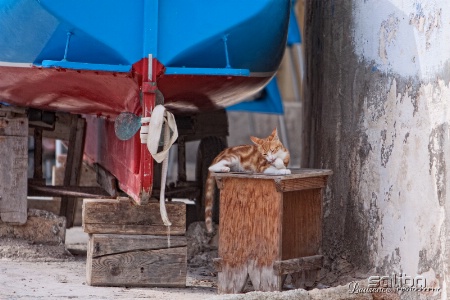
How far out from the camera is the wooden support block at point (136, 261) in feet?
16.4

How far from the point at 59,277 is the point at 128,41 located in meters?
1.52

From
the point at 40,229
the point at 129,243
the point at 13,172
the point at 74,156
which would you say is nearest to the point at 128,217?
the point at 129,243

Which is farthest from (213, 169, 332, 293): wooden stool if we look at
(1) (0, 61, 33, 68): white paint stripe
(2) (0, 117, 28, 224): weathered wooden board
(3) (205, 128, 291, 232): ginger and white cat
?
(2) (0, 117, 28, 224): weathered wooden board

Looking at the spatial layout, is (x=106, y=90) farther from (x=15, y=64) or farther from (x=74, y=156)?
(x=74, y=156)

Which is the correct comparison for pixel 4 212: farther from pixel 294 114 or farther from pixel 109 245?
pixel 294 114

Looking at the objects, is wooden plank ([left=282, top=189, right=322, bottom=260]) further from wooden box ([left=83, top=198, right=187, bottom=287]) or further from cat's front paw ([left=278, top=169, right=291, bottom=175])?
wooden box ([left=83, top=198, right=187, bottom=287])

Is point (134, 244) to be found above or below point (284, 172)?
below

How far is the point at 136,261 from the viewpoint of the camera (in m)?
5.03

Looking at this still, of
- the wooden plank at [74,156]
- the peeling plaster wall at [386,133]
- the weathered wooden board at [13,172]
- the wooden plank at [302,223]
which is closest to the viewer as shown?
the peeling plaster wall at [386,133]

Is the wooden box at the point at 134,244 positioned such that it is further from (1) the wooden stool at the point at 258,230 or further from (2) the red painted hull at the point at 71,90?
(2) the red painted hull at the point at 71,90

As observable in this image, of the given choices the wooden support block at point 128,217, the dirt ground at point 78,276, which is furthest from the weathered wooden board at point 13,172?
the wooden support block at point 128,217

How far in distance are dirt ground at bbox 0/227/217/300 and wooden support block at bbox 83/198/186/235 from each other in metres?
0.33

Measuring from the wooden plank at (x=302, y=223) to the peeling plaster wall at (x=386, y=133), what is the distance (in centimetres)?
24

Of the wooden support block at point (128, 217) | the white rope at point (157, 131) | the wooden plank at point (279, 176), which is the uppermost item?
the white rope at point (157, 131)
